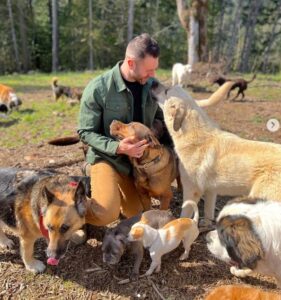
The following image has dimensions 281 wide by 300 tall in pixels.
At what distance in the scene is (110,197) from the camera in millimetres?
3803

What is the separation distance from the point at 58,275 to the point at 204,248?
5.09 feet

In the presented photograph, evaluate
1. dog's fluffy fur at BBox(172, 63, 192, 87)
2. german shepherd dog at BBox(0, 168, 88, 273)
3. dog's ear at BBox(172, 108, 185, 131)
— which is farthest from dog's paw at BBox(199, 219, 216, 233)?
dog's fluffy fur at BBox(172, 63, 192, 87)

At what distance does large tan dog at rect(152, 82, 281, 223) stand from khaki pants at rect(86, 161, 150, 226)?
623mm

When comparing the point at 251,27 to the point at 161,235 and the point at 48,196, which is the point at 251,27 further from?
the point at 48,196

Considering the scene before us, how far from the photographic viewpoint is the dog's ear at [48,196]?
3.02m

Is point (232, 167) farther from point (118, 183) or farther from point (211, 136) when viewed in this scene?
point (118, 183)

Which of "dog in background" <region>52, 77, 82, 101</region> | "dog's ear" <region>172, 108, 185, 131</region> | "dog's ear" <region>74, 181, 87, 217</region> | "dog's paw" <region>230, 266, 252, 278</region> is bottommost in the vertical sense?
"dog's paw" <region>230, 266, 252, 278</region>

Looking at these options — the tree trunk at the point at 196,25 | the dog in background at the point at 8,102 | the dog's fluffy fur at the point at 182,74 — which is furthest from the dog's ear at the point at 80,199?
the tree trunk at the point at 196,25

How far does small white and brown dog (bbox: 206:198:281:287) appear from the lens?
2.60 m

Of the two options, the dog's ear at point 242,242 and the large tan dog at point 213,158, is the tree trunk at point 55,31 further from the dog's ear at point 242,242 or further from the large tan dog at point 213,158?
the dog's ear at point 242,242

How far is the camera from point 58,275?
141 inches

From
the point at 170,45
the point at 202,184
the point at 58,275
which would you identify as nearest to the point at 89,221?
the point at 58,275

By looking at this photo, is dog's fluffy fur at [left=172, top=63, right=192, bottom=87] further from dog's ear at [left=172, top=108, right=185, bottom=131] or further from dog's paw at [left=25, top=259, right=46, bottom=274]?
dog's paw at [left=25, top=259, right=46, bottom=274]

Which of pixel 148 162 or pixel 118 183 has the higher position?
pixel 148 162
